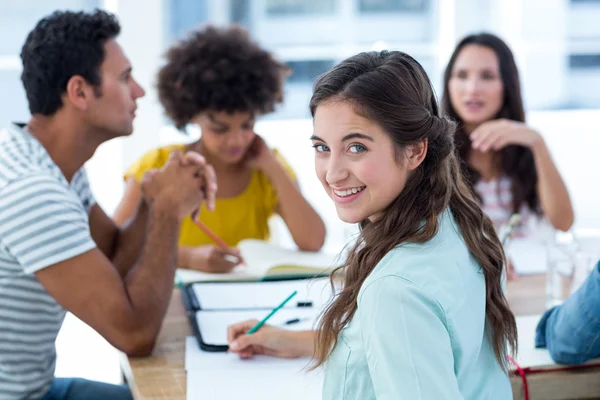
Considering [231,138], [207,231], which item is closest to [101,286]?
[207,231]

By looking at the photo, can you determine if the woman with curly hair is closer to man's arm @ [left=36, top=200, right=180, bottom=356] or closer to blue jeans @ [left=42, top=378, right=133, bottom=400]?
blue jeans @ [left=42, top=378, right=133, bottom=400]

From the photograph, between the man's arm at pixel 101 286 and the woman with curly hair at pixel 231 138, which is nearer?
the man's arm at pixel 101 286

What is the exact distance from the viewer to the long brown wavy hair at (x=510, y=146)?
2.32 meters

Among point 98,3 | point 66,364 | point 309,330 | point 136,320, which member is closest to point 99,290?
point 136,320

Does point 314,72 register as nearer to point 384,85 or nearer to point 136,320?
point 136,320

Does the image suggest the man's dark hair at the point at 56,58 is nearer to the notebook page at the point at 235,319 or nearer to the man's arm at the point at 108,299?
the man's arm at the point at 108,299

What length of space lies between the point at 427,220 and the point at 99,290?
2.17ft

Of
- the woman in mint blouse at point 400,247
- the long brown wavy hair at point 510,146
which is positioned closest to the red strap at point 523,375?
the woman in mint blouse at point 400,247

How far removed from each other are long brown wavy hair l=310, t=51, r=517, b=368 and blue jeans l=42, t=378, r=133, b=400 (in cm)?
72

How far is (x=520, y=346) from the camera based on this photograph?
1401 millimetres

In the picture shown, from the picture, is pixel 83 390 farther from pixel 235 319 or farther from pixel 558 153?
pixel 558 153

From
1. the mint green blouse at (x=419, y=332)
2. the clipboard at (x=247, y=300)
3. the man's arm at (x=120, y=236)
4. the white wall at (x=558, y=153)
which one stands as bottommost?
the white wall at (x=558, y=153)

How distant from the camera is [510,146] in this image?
236 cm

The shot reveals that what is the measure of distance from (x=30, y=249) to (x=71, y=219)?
9cm
